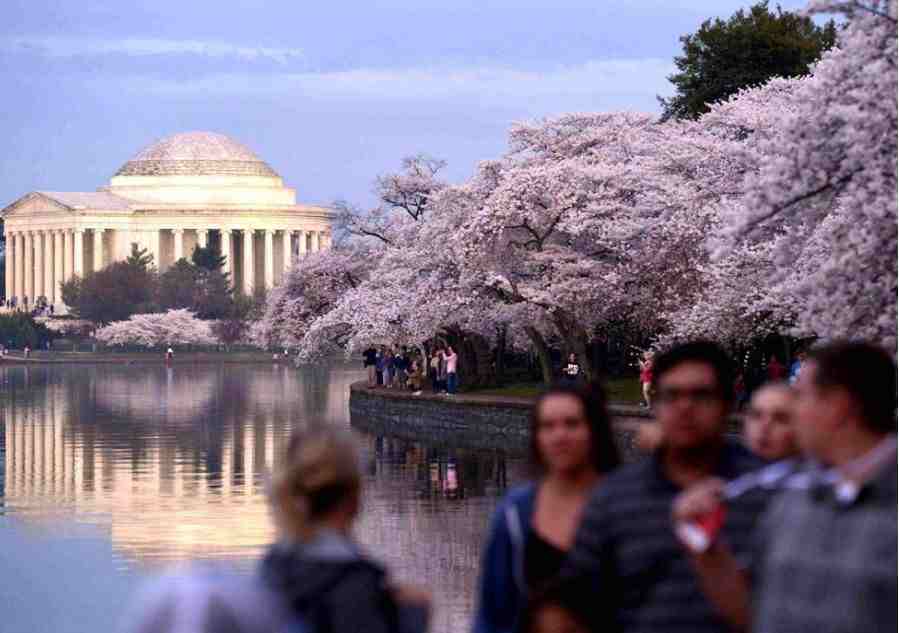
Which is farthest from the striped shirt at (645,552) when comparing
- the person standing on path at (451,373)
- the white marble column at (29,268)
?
the white marble column at (29,268)

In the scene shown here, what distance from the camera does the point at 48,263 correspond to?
632 feet

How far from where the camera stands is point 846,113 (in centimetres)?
1892

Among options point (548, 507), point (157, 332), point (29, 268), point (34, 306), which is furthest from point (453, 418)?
point (29, 268)

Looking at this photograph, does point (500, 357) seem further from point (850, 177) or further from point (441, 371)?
point (850, 177)

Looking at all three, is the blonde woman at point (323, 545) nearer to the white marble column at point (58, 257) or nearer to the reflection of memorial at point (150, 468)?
the reflection of memorial at point (150, 468)

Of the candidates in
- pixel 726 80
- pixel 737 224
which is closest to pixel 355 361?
pixel 726 80

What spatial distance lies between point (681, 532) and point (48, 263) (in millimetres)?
188937

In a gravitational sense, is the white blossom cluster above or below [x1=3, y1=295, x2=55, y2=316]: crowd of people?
below

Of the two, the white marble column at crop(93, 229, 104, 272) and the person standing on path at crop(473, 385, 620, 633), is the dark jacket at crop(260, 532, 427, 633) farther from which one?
the white marble column at crop(93, 229, 104, 272)

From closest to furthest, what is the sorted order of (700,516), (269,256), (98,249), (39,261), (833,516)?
1. (833,516)
2. (700,516)
3. (98,249)
4. (269,256)
5. (39,261)

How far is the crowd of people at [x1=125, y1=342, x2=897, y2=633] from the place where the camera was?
5.84 metres

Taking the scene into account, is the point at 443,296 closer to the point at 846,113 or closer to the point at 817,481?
the point at 846,113

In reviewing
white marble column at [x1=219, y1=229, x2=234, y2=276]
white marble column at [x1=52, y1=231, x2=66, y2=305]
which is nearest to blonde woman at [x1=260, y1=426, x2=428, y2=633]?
white marble column at [x1=219, y1=229, x2=234, y2=276]

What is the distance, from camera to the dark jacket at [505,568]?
7.84 meters
